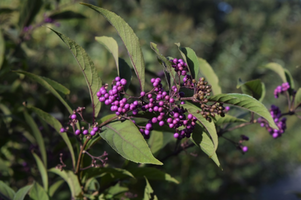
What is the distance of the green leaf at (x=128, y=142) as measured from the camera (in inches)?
32.3

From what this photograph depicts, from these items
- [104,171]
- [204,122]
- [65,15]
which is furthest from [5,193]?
[65,15]

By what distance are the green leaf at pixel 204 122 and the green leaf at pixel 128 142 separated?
176mm

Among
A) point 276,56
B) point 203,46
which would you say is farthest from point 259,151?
point 276,56

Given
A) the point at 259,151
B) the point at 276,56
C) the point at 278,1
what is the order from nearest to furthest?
the point at 259,151 < the point at 276,56 < the point at 278,1

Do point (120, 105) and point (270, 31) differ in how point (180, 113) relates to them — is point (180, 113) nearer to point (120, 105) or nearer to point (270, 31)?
point (120, 105)

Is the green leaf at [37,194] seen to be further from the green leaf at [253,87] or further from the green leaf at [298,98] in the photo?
the green leaf at [298,98]

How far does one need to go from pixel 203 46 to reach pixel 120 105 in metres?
8.68

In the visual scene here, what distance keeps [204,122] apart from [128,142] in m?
0.24

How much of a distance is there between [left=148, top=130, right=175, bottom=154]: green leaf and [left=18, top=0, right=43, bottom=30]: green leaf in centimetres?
121

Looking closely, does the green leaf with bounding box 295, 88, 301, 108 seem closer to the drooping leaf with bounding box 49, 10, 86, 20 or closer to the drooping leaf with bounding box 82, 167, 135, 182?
the drooping leaf with bounding box 82, 167, 135, 182

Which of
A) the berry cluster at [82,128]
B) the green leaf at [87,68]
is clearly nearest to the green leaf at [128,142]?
the berry cluster at [82,128]

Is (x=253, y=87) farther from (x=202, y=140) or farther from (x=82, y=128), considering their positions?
(x=82, y=128)

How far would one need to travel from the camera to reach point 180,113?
0.85 meters

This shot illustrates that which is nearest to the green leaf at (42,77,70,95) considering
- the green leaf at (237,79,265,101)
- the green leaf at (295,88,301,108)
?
the green leaf at (237,79,265,101)
